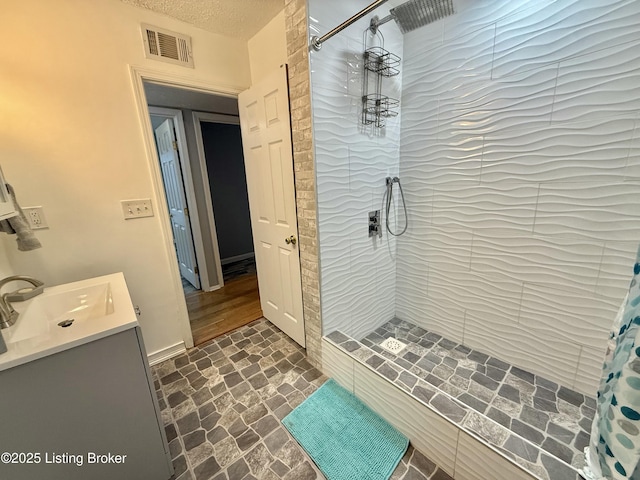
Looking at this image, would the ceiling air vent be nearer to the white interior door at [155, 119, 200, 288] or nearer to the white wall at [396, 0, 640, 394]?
the white interior door at [155, 119, 200, 288]

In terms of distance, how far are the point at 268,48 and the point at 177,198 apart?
2.00 metres

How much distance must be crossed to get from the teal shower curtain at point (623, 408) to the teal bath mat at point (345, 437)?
2.58 ft

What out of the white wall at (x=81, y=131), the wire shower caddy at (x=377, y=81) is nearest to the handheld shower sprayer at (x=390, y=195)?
the wire shower caddy at (x=377, y=81)

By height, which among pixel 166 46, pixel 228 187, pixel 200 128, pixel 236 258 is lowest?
pixel 236 258

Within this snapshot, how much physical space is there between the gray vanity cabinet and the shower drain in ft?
4.80

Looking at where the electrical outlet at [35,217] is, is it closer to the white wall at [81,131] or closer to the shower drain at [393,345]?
the white wall at [81,131]

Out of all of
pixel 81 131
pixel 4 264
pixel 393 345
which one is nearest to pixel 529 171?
pixel 393 345

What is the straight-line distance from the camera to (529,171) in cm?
143

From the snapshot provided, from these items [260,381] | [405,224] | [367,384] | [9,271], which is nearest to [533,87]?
[405,224]

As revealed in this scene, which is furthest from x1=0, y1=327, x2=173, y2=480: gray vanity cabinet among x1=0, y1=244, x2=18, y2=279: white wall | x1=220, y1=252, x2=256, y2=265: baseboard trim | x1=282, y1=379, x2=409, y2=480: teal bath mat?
x1=220, y1=252, x2=256, y2=265: baseboard trim

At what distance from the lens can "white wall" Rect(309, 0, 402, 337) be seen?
1455 millimetres

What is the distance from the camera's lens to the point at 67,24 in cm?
134

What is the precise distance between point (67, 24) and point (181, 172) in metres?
1.47

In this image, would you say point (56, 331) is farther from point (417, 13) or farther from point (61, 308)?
point (417, 13)
